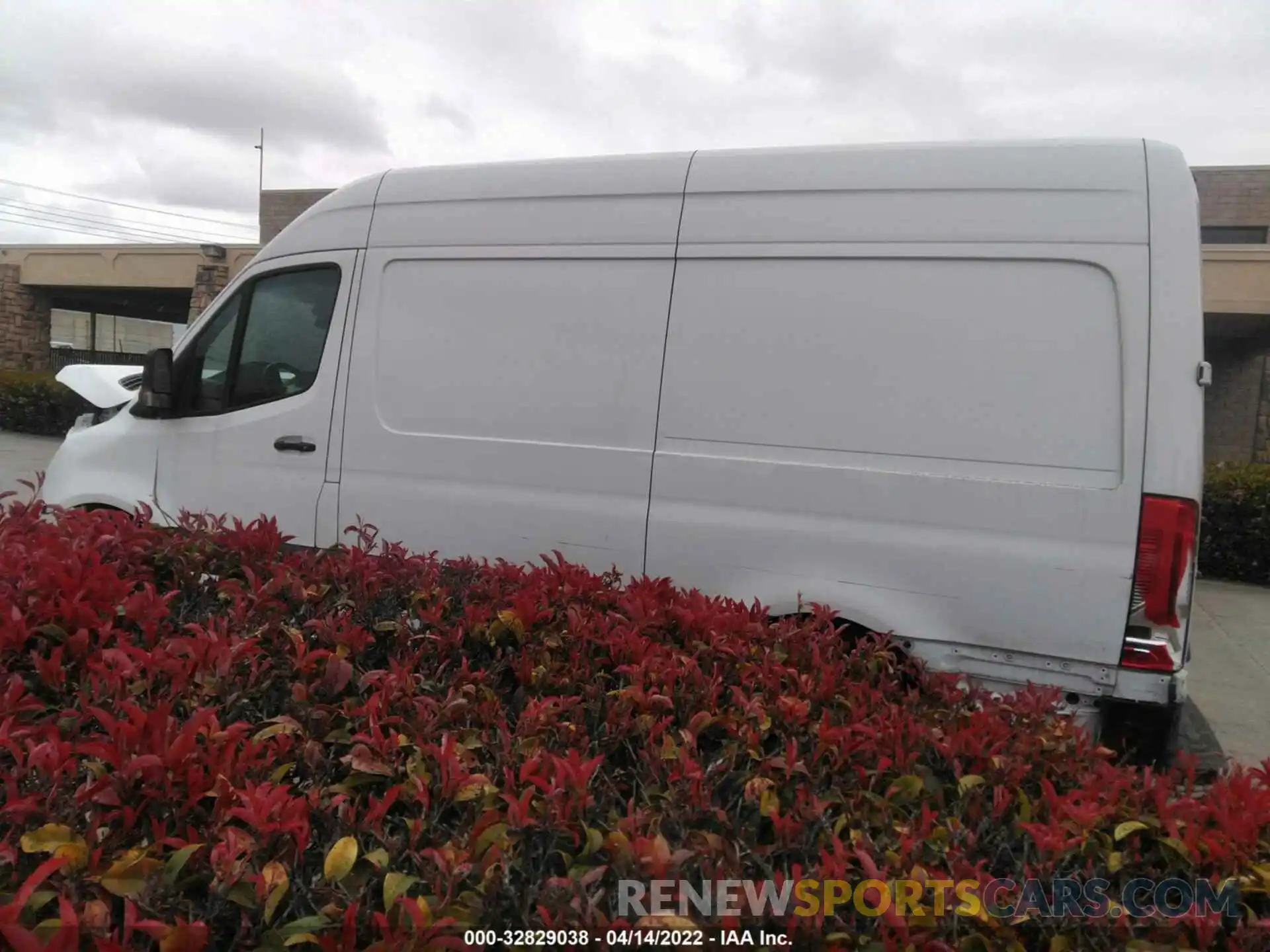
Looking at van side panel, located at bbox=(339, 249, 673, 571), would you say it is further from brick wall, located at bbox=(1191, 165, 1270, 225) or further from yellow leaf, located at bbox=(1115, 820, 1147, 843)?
brick wall, located at bbox=(1191, 165, 1270, 225)

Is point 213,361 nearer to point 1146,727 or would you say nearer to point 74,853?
point 74,853

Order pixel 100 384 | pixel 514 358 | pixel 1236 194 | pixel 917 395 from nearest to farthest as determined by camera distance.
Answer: pixel 917 395
pixel 514 358
pixel 100 384
pixel 1236 194

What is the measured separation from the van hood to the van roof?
1.43 m

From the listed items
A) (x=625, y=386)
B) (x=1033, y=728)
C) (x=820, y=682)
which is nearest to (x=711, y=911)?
(x=820, y=682)

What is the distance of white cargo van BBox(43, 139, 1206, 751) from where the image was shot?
3.20 m

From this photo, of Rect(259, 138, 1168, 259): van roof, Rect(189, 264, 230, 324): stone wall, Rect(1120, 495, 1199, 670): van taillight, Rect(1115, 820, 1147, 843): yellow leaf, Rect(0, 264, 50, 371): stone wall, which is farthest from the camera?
Rect(0, 264, 50, 371): stone wall

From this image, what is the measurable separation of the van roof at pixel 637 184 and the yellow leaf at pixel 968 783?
7.69ft

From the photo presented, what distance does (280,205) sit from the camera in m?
24.4

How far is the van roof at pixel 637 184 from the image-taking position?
131 inches

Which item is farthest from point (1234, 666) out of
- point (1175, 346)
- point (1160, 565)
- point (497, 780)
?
point (497, 780)

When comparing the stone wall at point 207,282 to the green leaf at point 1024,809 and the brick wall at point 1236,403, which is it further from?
the green leaf at point 1024,809

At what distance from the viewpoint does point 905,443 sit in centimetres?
343

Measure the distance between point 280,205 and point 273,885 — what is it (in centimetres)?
2588

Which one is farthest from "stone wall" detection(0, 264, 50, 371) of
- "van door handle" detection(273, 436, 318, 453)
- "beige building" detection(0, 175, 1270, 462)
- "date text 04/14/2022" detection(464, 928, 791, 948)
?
"date text 04/14/2022" detection(464, 928, 791, 948)
